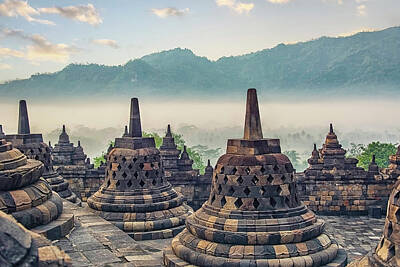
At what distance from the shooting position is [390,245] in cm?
513

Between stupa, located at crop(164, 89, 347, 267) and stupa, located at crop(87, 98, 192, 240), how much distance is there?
11.4 ft

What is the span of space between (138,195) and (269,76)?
18136 centimetres

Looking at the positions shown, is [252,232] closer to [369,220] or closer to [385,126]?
[369,220]

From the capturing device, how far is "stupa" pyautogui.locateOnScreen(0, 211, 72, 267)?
228cm

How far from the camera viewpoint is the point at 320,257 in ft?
26.6

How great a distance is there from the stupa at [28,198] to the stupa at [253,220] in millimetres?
2061

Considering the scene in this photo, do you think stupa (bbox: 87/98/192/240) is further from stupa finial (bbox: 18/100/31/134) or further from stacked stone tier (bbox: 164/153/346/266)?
stacked stone tier (bbox: 164/153/346/266)

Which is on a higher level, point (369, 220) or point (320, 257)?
point (320, 257)

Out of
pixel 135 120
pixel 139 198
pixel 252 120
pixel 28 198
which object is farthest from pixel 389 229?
pixel 135 120

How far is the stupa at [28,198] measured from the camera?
677 centimetres

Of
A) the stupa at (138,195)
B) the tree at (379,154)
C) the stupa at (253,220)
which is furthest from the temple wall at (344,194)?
the tree at (379,154)

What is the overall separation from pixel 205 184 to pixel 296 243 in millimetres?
10759

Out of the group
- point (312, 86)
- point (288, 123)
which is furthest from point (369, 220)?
point (312, 86)

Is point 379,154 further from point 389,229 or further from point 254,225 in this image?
point 389,229
